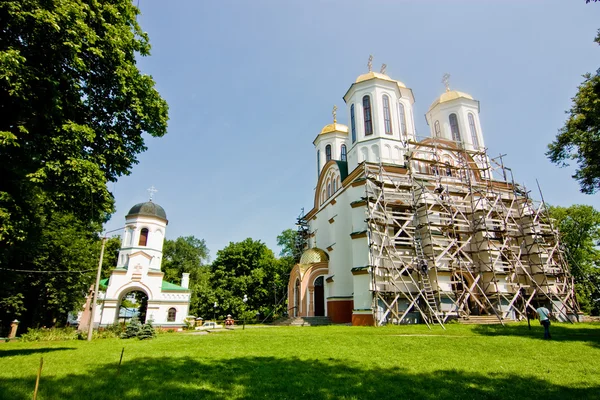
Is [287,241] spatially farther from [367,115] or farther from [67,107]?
[67,107]

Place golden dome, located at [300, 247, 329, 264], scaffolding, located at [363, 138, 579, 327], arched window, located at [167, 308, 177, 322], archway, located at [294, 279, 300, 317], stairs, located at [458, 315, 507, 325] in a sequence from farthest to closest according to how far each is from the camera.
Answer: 1. archway, located at [294, 279, 300, 317]
2. arched window, located at [167, 308, 177, 322]
3. golden dome, located at [300, 247, 329, 264]
4. scaffolding, located at [363, 138, 579, 327]
5. stairs, located at [458, 315, 507, 325]

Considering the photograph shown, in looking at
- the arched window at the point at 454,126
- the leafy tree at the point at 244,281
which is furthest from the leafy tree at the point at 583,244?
the leafy tree at the point at 244,281

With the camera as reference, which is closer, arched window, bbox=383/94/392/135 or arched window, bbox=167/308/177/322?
arched window, bbox=383/94/392/135

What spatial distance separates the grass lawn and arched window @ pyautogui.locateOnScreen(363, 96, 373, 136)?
1673cm

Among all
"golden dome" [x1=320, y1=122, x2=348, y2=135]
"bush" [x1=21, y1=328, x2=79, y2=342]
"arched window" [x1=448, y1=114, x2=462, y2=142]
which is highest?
"golden dome" [x1=320, y1=122, x2=348, y2=135]

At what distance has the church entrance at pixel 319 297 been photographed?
23656 millimetres

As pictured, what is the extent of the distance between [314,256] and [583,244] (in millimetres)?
26261

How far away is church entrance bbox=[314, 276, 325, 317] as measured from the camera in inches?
931

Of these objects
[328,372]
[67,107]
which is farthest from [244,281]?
[328,372]

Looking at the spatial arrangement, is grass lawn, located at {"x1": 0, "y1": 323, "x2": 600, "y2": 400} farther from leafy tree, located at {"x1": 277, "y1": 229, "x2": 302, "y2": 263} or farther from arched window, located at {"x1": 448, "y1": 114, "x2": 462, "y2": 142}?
leafy tree, located at {"x1": 277, "y1": 229, "x2": 302, "y2": 263}

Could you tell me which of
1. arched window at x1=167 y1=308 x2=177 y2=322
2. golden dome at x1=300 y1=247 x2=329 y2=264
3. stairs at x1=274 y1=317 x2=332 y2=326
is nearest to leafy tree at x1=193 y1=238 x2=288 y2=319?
arched window at x1=167 y1=308 x2=177 y2=322

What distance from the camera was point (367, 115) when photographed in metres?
24.4

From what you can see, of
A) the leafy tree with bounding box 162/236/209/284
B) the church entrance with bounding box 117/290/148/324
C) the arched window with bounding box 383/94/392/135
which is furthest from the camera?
the leafy tree with bounding box 162/236/209/284

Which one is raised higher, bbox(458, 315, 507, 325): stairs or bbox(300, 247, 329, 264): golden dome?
bbox(300, 247, 329, 264): golden dome
